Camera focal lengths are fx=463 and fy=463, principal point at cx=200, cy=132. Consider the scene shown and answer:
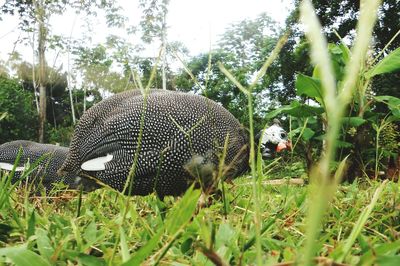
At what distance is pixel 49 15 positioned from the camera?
679 inches

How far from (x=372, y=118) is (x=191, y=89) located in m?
13.6

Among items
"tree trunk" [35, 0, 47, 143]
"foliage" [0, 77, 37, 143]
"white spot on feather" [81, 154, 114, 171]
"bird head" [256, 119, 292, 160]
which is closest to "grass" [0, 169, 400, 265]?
"white spot on feather" [81, 154, 114, 171]

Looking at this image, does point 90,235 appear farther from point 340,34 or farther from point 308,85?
point 340,34

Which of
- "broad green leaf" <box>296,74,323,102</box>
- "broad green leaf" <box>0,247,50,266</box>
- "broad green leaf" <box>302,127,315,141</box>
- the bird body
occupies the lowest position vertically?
the bird body

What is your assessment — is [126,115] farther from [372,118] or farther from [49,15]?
[49,15]

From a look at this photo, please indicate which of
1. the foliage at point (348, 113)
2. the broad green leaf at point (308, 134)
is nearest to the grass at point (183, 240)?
the foliage at point (348, 113)

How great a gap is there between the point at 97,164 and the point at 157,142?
14.9 inches

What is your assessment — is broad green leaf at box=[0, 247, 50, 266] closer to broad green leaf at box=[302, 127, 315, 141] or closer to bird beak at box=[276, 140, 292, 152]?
broad green leaf at box=[302, 127, 315, 141]

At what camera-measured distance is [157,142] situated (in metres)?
1.87

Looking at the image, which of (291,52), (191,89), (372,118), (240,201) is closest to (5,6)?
(191,89)

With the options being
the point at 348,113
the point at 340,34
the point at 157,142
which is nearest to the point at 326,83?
the point at 157,142

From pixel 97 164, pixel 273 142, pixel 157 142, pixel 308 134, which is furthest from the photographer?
pixel 273 142

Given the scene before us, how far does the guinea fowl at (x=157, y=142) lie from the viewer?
1.82 m

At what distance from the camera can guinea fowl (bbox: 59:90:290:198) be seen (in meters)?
1.82
